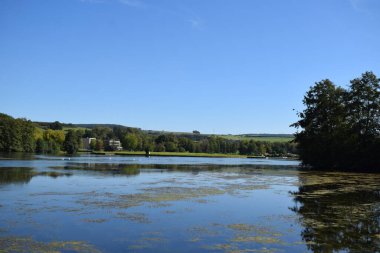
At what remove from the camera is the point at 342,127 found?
200ft

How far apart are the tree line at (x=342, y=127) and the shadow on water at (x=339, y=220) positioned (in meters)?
32.6

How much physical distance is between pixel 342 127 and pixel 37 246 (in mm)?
56377

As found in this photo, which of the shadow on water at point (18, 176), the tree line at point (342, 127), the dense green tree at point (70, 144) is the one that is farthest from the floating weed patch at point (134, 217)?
the dense green tree at point (70, 144)

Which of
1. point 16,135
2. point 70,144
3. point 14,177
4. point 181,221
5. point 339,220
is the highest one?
point 16,135

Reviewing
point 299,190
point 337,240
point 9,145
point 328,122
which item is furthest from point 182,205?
point 9,145

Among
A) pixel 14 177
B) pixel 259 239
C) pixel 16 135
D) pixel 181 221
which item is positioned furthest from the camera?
pixel 16 135

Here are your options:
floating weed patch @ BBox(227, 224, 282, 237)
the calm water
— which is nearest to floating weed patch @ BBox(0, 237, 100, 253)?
the calm water

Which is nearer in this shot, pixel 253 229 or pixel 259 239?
pixel 259 239

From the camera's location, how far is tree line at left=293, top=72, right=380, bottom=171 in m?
58.6

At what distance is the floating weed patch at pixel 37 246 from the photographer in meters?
11.2

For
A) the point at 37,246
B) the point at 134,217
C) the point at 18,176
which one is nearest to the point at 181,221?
the point at 134,217

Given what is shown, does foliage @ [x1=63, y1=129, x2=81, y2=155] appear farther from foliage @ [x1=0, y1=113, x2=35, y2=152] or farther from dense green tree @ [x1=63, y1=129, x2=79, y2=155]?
foliage @ [x1=0, y1=113, x2=35, y2=152]

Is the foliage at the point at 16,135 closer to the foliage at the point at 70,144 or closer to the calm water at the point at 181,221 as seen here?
the foliage at the point at 70,144

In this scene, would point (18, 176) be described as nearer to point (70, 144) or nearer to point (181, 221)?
point (181, 221)
